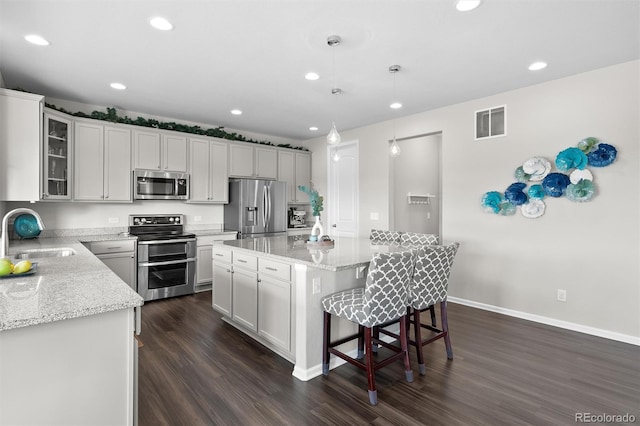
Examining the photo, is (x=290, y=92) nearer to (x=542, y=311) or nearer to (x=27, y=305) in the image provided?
(x=27, y=305)

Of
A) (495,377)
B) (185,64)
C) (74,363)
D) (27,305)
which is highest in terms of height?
(185,64)

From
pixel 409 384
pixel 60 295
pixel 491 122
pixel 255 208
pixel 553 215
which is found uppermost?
pixel 491 122

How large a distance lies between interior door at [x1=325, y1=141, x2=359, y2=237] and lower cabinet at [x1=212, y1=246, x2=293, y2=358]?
278 cm

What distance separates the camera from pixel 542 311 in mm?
3697

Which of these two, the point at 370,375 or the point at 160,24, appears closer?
the point at 370,375

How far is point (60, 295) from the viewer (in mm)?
1456

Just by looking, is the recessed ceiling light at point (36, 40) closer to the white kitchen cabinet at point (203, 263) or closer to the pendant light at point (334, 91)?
the pendant light at point (334, 91)

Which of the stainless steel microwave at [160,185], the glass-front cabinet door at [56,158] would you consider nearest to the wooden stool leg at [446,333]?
the stainless steel microwave at [160,185]

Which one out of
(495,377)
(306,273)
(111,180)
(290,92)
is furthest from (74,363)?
(111,180)

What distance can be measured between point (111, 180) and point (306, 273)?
3.37 m

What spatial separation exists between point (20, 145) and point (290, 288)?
306 cm

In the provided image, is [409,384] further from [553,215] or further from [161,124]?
[161,124]

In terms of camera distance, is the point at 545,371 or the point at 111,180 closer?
the point at 545,371

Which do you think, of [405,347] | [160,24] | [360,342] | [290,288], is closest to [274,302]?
[290,288]
